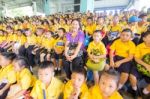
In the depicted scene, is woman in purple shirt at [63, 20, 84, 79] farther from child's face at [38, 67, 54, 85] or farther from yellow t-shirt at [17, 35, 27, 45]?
yellow t-shirt at [17, 35, 27, 45]

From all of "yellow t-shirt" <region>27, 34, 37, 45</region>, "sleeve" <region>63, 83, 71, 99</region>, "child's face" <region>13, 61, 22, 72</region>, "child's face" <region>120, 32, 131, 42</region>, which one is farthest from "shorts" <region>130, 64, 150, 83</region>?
"yellow t-shirt" <region>27, 34, 37, 45</region>

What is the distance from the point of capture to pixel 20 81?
257 centimetres

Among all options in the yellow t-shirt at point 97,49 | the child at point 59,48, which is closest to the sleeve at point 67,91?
the yellow t-shirt at point 97,49

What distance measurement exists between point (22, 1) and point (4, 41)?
42.7 ft

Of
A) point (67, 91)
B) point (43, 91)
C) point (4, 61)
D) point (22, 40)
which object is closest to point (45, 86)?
point (43, 91)

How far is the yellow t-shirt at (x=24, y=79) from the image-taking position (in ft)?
8.36

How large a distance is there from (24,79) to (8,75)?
287 millimetres

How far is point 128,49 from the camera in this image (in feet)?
9.88

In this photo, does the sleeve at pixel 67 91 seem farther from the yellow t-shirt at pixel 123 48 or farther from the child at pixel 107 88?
the yellow t-shirt at pixel 123 48

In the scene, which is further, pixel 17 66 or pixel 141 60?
pixel 141 60

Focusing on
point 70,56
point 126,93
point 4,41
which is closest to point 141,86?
point 126,93

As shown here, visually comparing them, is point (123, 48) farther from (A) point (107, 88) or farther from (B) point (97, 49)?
(A) point (107, 88)

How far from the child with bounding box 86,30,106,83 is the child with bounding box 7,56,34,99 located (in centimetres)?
96

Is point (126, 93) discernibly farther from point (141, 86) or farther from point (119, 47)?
point (119, 47)
